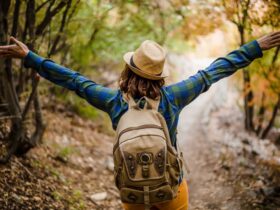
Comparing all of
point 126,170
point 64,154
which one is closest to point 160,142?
point 126,170

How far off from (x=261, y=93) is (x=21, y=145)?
4.78 m

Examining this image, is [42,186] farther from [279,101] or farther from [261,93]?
[261,93]

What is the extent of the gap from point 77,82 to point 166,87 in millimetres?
619

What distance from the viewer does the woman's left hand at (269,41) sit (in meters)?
3.05

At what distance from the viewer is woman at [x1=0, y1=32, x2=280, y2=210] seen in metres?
2.77

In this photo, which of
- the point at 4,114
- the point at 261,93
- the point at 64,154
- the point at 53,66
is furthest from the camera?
the point at 261,93

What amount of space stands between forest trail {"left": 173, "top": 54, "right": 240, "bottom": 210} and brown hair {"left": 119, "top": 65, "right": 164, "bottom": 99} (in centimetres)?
308

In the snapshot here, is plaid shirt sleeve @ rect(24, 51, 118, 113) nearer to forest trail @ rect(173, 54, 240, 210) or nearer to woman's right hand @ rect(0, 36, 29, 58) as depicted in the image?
woman's right hand @ rect(0, 36, 29, 58)

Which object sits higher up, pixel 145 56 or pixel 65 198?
pixel 145 56

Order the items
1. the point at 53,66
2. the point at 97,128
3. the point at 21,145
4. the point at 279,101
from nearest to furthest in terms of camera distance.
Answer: the point at 53,66 < the point at 21,145 < the point at 279,101 < the point at 97,128

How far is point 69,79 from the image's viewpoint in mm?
2949

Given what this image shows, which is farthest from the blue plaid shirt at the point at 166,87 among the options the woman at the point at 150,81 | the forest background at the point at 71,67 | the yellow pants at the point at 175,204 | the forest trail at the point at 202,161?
the forest trail at the point at 202,161

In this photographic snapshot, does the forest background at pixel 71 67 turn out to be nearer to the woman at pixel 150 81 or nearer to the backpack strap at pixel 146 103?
the woman at pixel 150 81

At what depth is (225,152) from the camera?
814 cm
